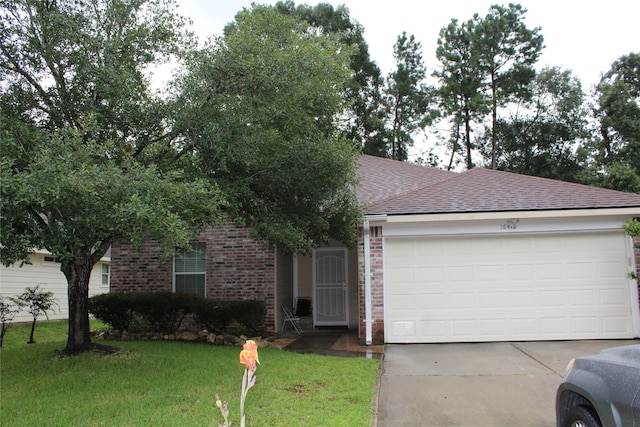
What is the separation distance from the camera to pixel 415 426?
199 inches

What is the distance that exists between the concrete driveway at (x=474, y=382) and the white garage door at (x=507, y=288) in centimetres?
33

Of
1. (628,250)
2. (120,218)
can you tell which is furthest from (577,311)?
(120,218)

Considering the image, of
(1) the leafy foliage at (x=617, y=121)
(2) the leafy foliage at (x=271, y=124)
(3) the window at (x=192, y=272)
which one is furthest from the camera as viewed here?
(1) the leafy foliage at (x=617, y=121)

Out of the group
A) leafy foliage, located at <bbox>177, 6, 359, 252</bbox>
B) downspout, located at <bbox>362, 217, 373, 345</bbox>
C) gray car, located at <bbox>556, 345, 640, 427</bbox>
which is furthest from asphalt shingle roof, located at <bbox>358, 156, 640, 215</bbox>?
gray car, located at <bbox>556, 345, 640, 427</bbox>

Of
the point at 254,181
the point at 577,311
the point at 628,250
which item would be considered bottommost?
the point at 577,311

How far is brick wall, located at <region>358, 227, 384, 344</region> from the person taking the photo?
971cm

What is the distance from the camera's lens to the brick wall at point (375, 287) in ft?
31.8

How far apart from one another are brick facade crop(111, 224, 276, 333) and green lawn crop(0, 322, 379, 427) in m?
3.05

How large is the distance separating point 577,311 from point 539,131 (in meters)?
22.0

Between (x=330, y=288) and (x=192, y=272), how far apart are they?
356 cm

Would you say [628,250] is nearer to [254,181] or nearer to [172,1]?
[254,181]

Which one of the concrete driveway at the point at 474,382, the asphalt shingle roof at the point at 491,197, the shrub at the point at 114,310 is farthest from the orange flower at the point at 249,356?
the shrub at the point at 114,310

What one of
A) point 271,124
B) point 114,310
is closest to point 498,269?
point 271,124

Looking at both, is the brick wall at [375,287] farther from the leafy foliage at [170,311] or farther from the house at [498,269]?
the leafy foliage at [170,311]
